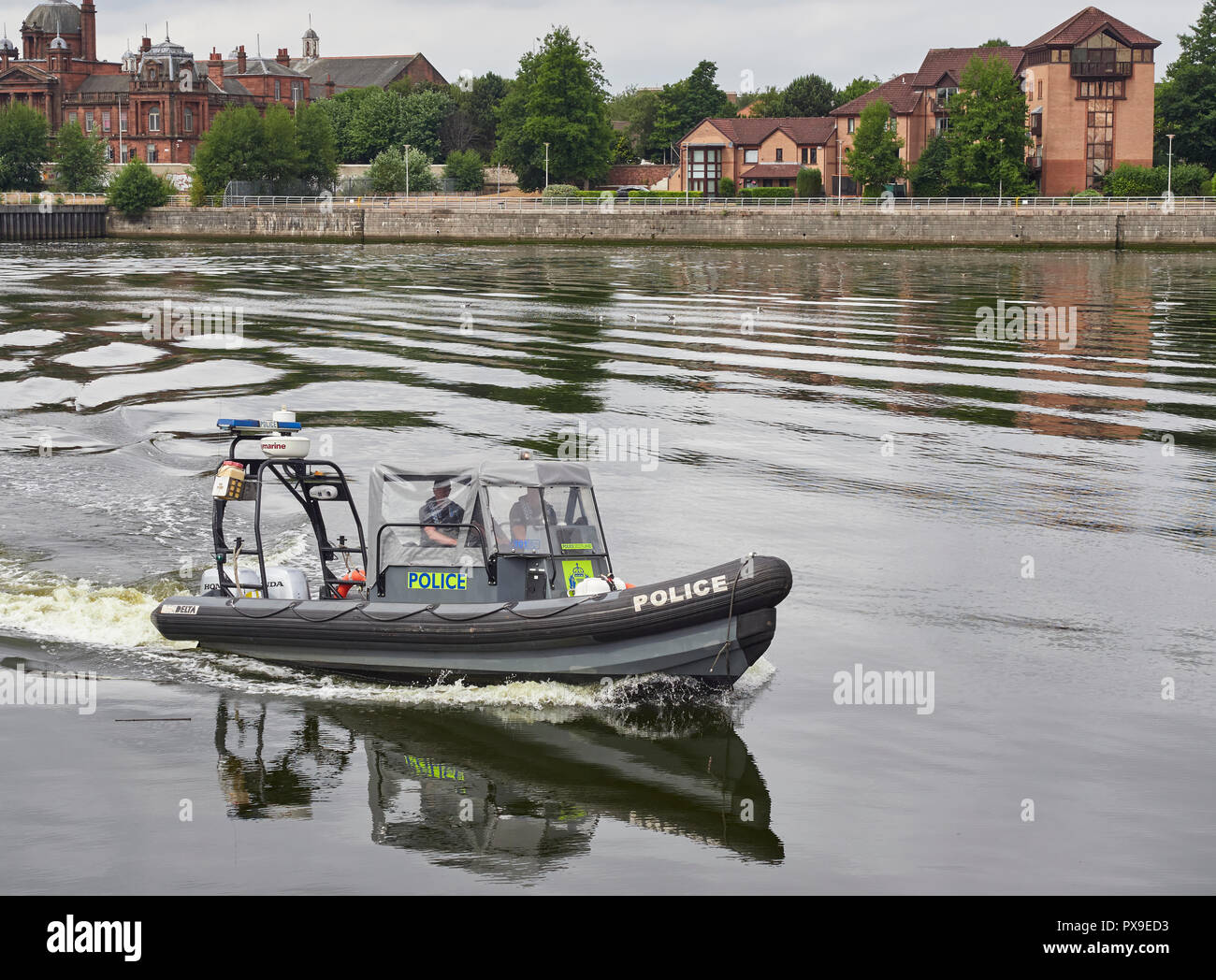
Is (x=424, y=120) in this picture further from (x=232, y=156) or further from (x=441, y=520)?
(x=441, y=520)

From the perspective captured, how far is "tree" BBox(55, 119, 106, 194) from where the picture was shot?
454 ft

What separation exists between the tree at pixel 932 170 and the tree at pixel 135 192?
214 feet

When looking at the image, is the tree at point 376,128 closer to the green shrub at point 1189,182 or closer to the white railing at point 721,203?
the white railing at point 721,203

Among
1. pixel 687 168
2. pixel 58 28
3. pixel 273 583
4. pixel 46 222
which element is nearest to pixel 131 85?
pixel 58 28

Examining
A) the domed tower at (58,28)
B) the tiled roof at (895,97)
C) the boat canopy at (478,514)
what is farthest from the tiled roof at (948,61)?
the boat canopy at (478,514)

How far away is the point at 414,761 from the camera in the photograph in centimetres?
1488

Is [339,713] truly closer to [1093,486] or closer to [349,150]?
[1093,486]

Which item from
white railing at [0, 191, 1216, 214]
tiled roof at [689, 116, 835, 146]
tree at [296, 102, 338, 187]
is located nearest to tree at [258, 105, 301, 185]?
tree at [296, 102, 338, 187]

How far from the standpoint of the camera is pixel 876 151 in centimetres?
11775

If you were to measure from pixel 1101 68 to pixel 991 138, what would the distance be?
1421 cm

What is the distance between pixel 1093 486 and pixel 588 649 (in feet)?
48.8

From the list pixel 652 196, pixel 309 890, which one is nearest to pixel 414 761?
pixel 309 890

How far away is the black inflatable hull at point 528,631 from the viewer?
1519 cm
